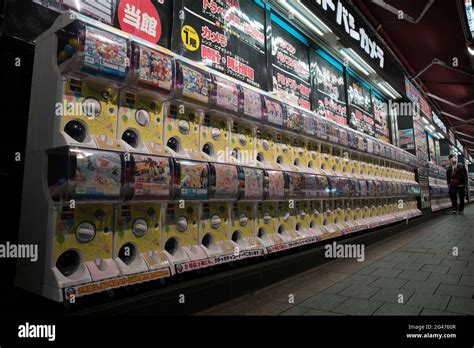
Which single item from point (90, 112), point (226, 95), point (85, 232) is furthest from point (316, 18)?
point (85, 232)

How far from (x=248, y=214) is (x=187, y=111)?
3.95 ft

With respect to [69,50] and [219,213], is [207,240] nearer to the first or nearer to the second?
[219,213]

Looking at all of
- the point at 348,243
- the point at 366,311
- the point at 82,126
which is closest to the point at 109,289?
the point at 82,126

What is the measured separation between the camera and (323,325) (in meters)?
2.09

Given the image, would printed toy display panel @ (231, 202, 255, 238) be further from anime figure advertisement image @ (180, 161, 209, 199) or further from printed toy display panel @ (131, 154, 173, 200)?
printed toy display panel @ (131, 154, 173, 200)

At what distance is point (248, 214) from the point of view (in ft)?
9.92

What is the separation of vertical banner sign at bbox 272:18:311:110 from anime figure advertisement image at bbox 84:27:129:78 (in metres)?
2.46

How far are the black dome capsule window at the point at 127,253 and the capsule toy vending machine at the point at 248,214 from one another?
94cm

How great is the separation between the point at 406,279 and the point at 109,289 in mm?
3020

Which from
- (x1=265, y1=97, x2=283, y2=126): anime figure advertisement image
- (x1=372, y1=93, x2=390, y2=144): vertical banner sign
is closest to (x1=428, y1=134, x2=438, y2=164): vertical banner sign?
(x1=372, y1=93, x2=390, y2=144): vertical banner sign

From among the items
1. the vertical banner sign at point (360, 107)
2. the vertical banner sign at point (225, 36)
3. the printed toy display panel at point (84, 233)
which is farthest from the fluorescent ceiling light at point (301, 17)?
the printed toy display panel at point (84, 233)

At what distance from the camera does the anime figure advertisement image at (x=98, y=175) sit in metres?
1.62

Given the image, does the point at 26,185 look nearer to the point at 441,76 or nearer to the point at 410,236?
the point at 410,236

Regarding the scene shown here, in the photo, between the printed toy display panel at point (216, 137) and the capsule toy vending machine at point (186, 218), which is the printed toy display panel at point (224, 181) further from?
the printed toy display panel at point (216, 137)
